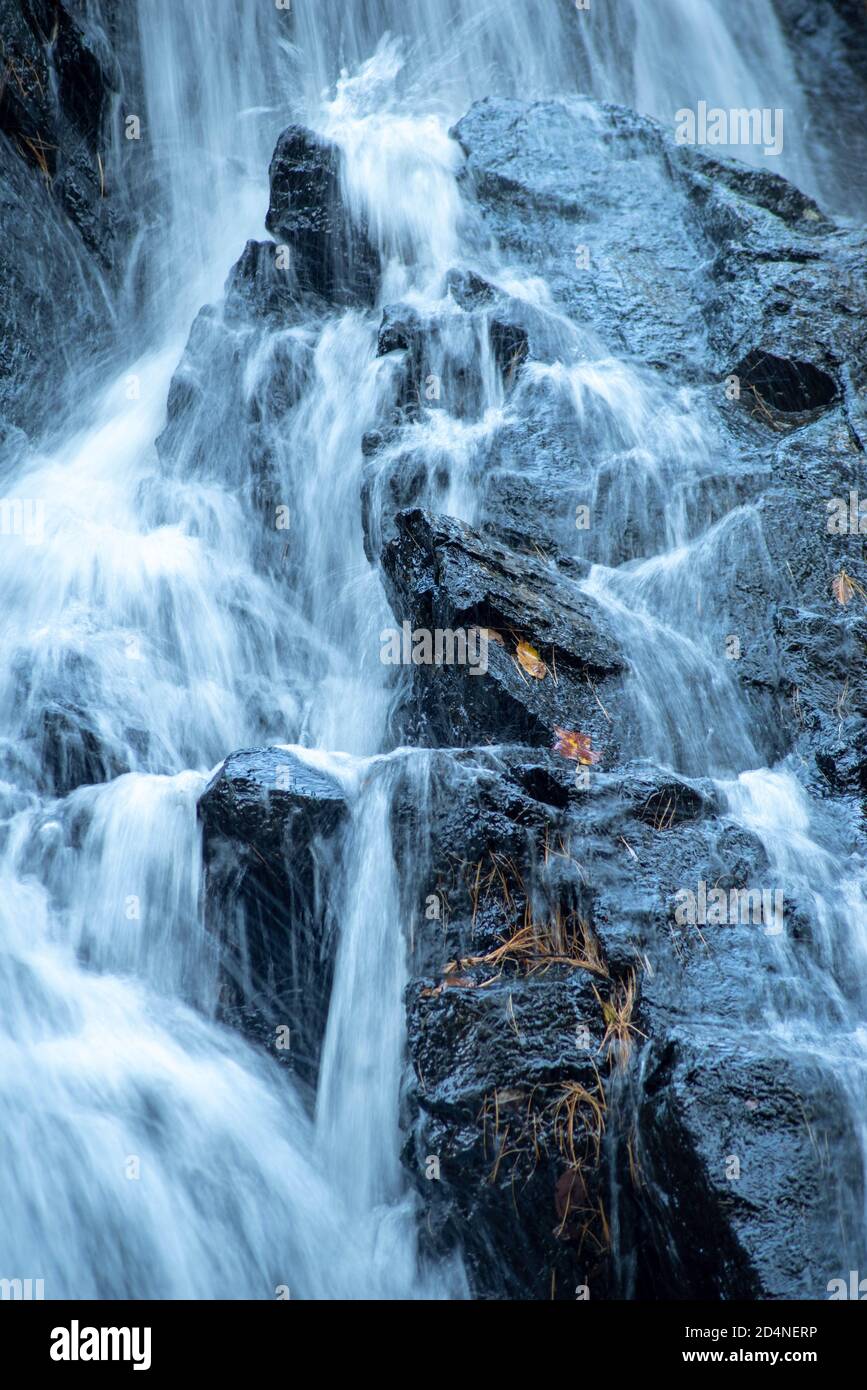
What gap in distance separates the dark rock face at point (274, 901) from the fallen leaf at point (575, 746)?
99 centimetres

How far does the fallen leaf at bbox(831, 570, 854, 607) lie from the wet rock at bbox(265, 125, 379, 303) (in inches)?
180

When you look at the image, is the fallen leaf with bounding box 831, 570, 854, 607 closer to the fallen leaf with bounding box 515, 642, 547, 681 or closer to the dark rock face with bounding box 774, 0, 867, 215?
the fallen leaf with bounding box 515, 642, 547, 681

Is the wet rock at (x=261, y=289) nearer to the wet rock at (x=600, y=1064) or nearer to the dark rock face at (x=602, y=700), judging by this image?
the dark rock face at (x=602, y=700)

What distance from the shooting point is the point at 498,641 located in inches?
213

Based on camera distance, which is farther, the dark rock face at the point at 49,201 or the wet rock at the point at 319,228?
the dark rock face at the point at 49,201

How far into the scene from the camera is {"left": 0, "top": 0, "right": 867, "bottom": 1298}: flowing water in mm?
4105

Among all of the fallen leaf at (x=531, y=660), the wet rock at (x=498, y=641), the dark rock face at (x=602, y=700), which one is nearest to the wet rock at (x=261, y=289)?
the dark rock face at (x=602, y=700)

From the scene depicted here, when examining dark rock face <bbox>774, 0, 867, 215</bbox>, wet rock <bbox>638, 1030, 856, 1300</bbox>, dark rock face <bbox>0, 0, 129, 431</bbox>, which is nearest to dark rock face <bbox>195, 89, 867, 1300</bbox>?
wet rock <bbox>638, 1030, 856, 1300</bbox>

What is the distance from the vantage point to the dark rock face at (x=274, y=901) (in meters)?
4.78

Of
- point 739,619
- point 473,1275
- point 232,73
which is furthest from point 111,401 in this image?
point 473,1275

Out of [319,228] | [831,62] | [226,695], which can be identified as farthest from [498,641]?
[831,62]

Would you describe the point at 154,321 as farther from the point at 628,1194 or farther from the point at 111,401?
the point at 628,1194

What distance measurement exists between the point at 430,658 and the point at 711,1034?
2348 mm
